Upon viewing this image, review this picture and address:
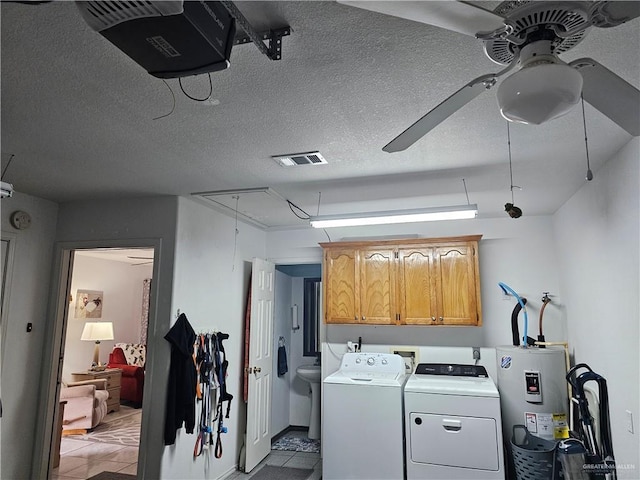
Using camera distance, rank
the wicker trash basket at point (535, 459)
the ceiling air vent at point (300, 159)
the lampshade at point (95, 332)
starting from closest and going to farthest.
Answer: the ceiling air vent at point (300, 159)
the wicker trash basket at point (535, 459)
the lampshade at point (95, 332)

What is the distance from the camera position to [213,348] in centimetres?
377

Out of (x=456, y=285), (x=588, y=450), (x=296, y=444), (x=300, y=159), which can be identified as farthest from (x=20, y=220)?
(x=588, y=450)

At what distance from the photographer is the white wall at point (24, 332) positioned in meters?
3.29

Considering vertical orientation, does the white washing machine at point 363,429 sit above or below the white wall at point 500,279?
below

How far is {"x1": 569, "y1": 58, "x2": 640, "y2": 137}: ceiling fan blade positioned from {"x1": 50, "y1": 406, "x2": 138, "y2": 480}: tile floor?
4744mm

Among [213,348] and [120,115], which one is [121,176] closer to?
[120,115]

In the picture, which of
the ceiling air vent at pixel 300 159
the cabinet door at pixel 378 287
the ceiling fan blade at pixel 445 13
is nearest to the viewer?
the ceiling fan blade at pixel 445 13

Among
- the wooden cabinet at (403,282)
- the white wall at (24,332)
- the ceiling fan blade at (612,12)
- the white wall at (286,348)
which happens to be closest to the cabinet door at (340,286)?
the wooden cabinet at (403,282)

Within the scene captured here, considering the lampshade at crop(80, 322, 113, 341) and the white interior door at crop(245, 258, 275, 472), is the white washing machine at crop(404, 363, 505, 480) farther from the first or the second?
the lampshade at crop(80, 322, 113, 341)

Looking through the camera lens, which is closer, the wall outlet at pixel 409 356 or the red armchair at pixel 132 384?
the wall outlet at pixel 409 356

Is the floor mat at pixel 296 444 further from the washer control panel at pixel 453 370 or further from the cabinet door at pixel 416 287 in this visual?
the cabinet door at pixel 416 287

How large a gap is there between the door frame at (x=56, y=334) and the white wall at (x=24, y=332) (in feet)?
0.17

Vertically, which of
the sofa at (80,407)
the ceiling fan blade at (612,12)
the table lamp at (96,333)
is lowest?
the sofa at (80,407)

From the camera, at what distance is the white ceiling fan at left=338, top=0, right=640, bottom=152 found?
37.6 inches
